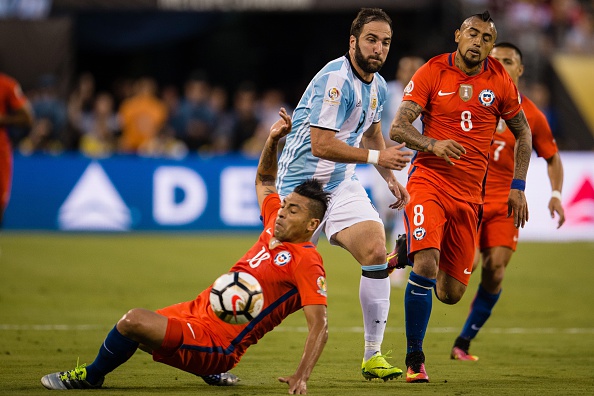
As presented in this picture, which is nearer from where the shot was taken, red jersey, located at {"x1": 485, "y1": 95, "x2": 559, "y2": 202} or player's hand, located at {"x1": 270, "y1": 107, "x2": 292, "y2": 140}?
player's hand, located at {"x1": 270, "y1": 107, "x2": 292, "y2": 140}

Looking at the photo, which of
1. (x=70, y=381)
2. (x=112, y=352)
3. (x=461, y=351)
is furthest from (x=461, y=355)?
(x=70, y=381)

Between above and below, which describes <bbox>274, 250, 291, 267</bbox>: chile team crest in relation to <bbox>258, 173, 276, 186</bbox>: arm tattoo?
below

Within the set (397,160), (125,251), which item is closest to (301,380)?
(397,160)

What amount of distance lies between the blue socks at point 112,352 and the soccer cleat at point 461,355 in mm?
3167

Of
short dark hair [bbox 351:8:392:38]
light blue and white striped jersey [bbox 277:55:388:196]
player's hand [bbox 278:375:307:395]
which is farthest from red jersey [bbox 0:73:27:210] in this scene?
player's hand [bbox 278:375:307:395]

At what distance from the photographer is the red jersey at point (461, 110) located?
7.76 meters

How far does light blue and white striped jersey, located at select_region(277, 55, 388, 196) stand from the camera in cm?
743

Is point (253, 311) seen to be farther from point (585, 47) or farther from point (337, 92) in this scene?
point (585, 47)

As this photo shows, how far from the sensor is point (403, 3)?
20719 mm


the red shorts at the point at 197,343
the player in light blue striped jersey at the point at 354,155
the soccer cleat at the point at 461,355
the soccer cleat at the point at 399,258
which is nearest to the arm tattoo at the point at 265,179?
the player in light blue striped jersey at the point at 354,155

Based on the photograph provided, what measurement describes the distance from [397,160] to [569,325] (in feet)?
14.9

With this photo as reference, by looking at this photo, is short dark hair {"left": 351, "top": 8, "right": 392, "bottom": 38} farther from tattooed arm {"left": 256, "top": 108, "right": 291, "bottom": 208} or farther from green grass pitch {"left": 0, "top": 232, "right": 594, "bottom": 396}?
green grass pitch {"left": 0, "top": 232, "right": 594, "bottom": 396}

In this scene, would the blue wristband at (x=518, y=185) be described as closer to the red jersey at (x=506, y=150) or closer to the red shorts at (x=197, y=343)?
the red jersey at (x=506, y=150)

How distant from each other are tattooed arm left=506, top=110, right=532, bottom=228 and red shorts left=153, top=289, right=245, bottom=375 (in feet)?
8.00
